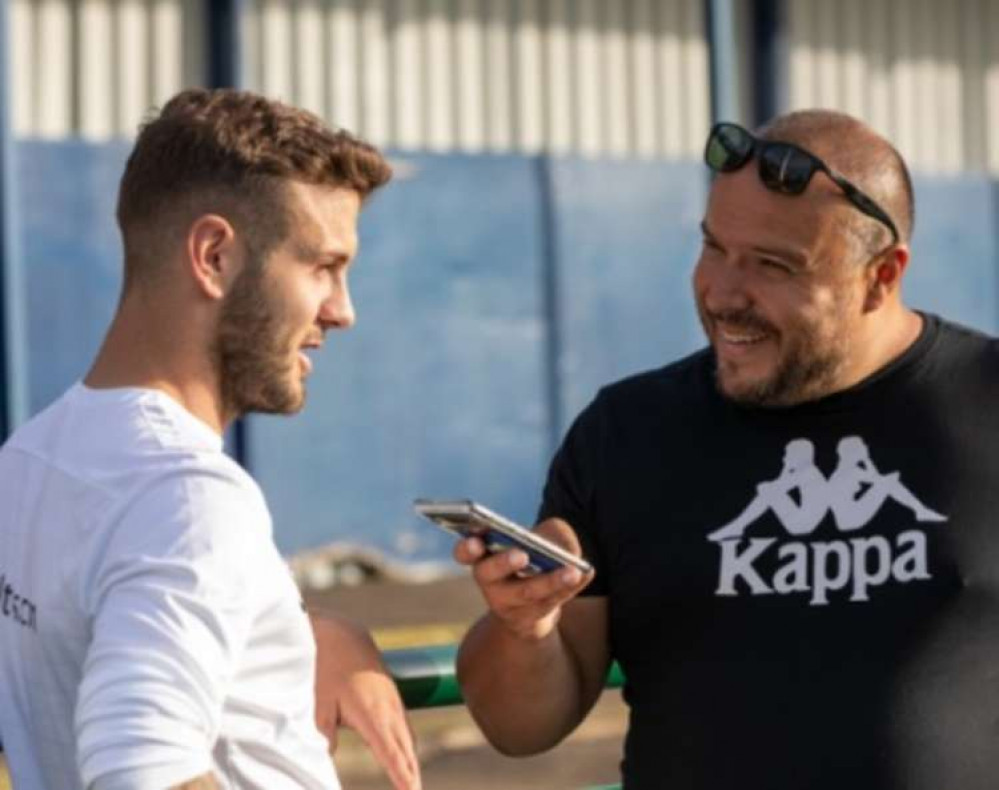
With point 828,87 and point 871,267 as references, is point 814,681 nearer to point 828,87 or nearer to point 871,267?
point 871,267

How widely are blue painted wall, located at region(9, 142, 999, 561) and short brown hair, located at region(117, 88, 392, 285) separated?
1012cm

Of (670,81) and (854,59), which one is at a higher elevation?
(854,59)

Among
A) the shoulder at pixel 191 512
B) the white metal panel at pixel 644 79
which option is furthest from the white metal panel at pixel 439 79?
the shoulder at pixel 191 512

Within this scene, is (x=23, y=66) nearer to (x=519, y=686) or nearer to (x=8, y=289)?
(x=8, y=289)

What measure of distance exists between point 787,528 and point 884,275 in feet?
1.52

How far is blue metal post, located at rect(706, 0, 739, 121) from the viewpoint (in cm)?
1454

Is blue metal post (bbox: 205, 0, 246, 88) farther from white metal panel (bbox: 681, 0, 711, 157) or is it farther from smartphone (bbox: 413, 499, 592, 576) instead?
smartphone (bbox: 413, 499, 592, 576)

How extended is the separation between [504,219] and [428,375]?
3.07 ft

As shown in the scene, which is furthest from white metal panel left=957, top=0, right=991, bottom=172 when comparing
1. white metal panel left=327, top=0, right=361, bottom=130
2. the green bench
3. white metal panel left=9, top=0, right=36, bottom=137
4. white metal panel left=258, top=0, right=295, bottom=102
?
the green bench

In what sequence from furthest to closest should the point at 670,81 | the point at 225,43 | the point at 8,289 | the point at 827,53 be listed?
the point at 827,53 < the point at 670,81 < the point at 225,43 < the point at 8,289

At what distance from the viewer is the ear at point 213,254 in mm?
2916

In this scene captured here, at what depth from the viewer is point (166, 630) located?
8.67ft

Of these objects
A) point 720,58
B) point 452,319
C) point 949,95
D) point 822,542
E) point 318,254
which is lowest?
point 452,319

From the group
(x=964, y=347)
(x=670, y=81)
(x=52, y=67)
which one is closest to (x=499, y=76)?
(x=670, y=81)
